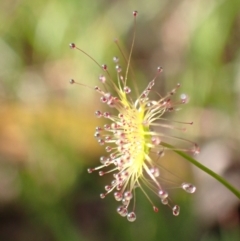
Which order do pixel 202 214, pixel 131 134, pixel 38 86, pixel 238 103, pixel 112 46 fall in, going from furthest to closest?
pixel 38 86, pixel 112 46, pixel 238 103, pixel 202 214, pixel 131 134

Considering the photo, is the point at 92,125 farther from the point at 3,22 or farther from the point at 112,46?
the point at 3,22

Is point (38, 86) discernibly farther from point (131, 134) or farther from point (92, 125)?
point (131, 134)

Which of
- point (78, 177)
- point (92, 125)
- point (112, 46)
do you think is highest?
point (112, 46)

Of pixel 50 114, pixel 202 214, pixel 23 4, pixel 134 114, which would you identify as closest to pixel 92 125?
pixel 50 114

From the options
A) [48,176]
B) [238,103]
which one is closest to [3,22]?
[48,176]

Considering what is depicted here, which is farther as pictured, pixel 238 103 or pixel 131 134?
pixel 238 103

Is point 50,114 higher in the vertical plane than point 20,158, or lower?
higher

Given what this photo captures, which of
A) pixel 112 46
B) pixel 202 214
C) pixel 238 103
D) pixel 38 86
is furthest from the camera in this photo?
pixel 38 86
